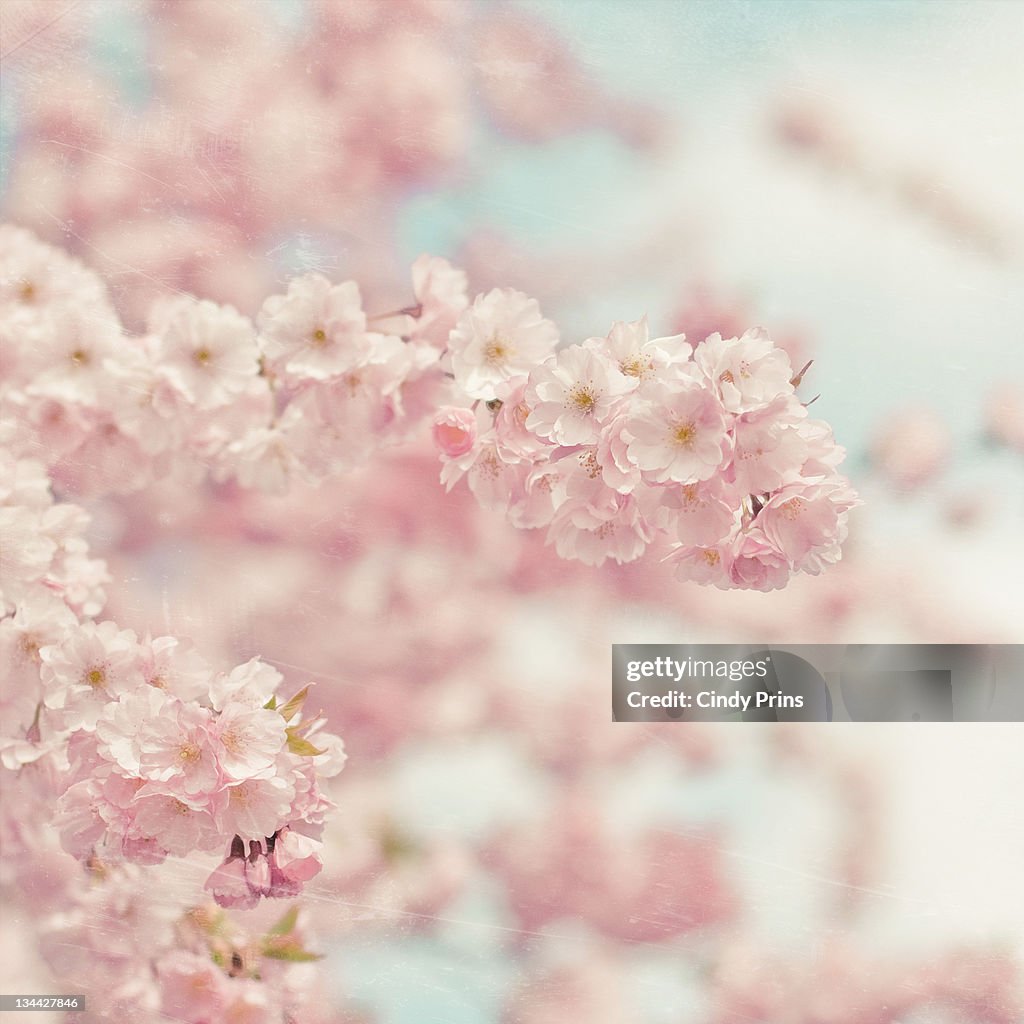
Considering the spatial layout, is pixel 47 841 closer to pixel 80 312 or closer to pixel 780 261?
pixel 80 312

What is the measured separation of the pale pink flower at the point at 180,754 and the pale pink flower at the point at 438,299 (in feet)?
1.44

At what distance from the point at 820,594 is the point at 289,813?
56cm

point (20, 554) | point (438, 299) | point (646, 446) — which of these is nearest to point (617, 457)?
point (646, 446)

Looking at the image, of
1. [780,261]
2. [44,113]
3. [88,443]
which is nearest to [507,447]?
[780,261]

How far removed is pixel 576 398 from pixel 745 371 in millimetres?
156

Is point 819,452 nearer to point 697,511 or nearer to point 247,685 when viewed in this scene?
point 697,511

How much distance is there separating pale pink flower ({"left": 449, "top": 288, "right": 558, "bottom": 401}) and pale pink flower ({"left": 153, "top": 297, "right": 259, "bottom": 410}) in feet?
0.70

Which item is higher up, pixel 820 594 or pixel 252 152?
pixel 252 152

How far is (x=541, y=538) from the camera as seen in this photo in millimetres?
1038

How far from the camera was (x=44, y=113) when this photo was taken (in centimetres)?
107

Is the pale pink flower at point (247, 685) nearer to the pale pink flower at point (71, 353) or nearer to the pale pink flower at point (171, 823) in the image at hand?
the pale pink flower at point (171, 823)

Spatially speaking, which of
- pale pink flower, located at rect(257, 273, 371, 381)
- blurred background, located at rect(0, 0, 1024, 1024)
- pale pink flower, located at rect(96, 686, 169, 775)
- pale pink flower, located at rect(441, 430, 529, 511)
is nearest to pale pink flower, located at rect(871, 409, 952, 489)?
blurred background, located at rect(0, 0, 1024, 1024)

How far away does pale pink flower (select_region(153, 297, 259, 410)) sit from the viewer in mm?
1046

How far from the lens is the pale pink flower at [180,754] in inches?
38.0
